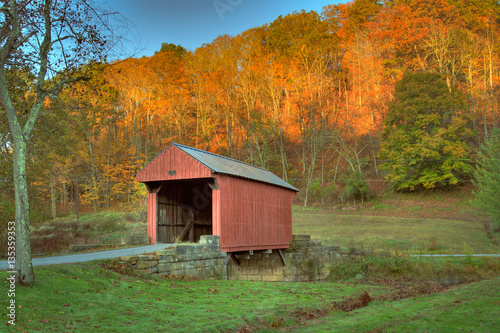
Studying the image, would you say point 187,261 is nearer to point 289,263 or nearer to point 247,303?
point 247,303

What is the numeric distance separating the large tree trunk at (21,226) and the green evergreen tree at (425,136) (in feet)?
101

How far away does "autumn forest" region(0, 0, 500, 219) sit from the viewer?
3484cm

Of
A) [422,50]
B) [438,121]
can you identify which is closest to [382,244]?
[438,121]

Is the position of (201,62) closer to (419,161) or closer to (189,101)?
(189,101)

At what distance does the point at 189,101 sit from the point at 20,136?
36777 mm

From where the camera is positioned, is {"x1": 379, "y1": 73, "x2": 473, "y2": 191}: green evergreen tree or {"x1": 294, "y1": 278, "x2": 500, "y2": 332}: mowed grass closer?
A: {"x1": 294, "y1": 278, "x2": 500, "y2": 332}: mowed grass

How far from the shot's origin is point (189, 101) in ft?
146

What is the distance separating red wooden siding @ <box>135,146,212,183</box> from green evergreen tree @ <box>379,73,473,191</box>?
23454 millimetres

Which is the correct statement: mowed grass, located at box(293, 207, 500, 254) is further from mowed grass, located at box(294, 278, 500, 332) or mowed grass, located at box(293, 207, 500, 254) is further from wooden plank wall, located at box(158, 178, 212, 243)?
wooden plank wall, located at box(158, 178, 212, 243)

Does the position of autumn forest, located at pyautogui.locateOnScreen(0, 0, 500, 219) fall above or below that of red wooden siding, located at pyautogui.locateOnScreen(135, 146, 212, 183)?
above

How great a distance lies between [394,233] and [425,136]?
35.0 feet

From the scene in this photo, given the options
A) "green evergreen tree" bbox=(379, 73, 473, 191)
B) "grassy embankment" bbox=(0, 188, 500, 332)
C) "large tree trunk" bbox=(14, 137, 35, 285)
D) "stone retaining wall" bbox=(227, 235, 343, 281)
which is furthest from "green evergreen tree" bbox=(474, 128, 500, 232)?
"large tree trunk" bbox=(14, 137, 35, 285)

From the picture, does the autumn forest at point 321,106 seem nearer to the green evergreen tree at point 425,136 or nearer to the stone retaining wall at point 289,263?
the green evergreen tree at point 425,136

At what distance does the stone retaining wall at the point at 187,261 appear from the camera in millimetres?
11742
